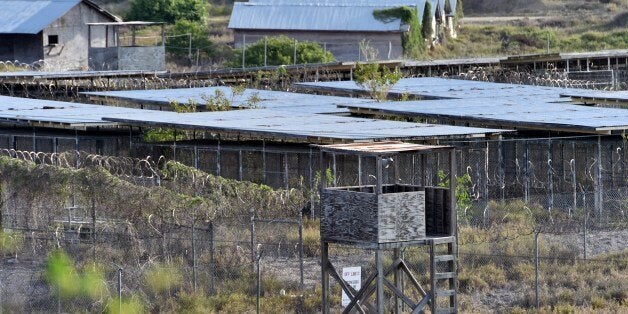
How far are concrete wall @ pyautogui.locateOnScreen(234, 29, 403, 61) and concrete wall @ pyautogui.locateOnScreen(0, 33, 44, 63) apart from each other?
11.2m

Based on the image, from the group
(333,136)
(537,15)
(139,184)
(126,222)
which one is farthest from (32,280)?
(537,15)

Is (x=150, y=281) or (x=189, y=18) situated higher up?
(x=189, y=18)

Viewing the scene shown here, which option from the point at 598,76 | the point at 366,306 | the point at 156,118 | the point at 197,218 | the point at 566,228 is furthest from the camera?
the point at 598,76

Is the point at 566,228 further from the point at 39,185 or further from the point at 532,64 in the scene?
the point at 532,64

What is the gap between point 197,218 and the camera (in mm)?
31109

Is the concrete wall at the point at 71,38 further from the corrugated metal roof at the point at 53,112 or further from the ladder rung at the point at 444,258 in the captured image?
the ladder rung at the point at 444,258

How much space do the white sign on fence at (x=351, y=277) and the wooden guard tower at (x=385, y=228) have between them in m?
0.74

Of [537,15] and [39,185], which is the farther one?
[537,15]

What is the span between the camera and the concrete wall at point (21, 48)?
245 feet

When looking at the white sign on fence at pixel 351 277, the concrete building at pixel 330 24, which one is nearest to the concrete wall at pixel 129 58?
the concrete building at pixel 330 24

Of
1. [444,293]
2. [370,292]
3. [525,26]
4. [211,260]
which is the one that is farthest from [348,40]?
[444,293]

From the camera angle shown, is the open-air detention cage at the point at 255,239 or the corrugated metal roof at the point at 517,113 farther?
the corrugated metal roof at the point at 517,113

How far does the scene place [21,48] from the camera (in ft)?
246

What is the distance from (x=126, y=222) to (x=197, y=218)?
1498 millimetres
